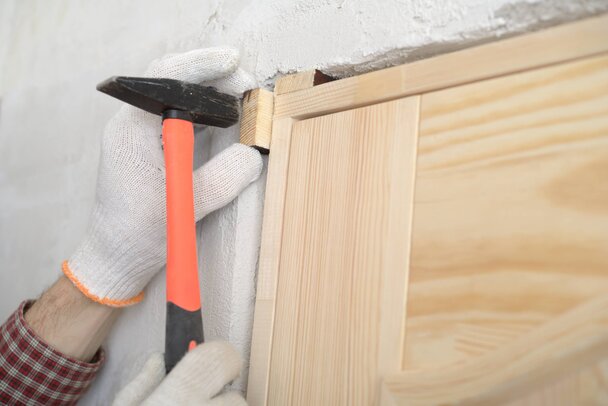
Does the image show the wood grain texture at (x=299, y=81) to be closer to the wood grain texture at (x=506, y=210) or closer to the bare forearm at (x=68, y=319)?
the wood grain texture at (x=506, y=210)

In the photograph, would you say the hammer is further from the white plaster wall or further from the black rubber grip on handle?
the white plaster wall

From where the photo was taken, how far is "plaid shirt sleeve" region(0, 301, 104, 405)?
42.8 inches

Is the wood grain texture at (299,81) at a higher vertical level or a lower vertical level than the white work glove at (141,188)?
higher

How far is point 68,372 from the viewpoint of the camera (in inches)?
43.6

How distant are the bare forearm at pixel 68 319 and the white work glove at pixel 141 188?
0.06m

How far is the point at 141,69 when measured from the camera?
1313mm

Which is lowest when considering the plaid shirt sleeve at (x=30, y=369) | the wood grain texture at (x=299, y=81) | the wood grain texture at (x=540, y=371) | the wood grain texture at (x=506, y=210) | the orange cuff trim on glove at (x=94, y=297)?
the plaid shirt sleeve at (x=30, y=369)

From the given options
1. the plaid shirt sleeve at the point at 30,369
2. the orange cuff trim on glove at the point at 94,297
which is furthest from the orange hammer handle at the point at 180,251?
the plaid shirt sleeve at the point at 30,369

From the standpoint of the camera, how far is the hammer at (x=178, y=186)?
82 cm

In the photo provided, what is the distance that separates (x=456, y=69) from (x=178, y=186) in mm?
453

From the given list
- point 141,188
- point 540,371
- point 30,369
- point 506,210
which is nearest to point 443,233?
point 506,210

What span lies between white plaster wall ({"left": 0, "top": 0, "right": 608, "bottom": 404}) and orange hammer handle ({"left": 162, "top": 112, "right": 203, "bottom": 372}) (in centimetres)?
11

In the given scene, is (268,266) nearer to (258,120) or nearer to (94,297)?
(258,120)

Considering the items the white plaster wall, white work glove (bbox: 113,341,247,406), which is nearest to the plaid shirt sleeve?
the white plaster wall
